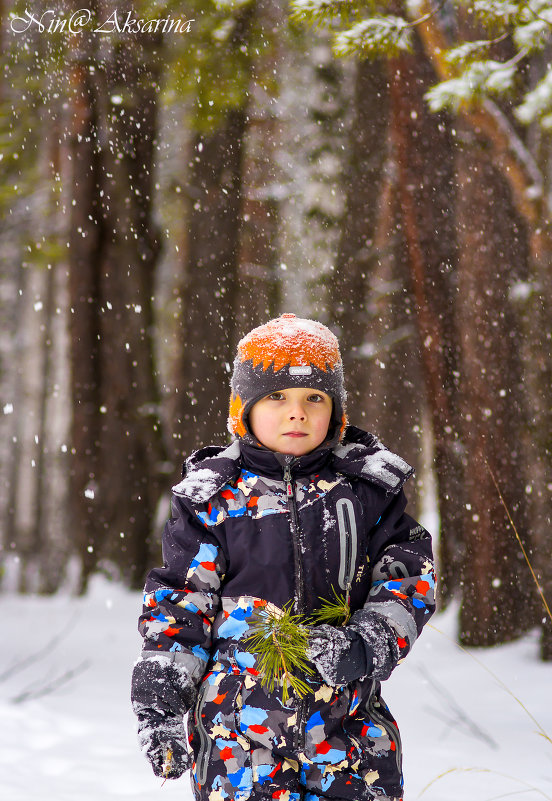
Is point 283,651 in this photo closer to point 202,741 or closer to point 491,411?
point 202,741

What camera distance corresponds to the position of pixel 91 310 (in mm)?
7180

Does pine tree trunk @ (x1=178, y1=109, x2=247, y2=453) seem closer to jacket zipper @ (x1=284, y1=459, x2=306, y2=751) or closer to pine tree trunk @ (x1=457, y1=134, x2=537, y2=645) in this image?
pine tree trunk @ (x1=457, y1=134, x2=537, y2=645)

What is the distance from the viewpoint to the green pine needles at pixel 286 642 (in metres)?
1.91

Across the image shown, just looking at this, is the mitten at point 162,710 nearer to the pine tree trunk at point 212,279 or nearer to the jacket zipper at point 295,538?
the jacket zipper at point 295,538

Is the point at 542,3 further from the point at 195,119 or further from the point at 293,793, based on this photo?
the point at 195,119

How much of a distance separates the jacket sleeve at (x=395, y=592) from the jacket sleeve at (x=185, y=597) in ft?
1.31

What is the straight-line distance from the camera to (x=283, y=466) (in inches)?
86.6

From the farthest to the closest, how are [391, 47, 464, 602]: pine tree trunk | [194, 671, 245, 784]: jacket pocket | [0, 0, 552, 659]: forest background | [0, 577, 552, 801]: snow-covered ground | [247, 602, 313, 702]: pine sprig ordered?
1. [391, 47, 464, 602]: pine tree trunk
2. [0, 0, 552, 659]: forest background
3. [0, 577, 552, 801]: snow-covered ground
4. [194, 671, 245, 784]: jacket pocket
5. [247, 602, 313, 702]: pine sprig

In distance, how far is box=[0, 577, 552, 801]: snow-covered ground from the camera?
11.8 feet

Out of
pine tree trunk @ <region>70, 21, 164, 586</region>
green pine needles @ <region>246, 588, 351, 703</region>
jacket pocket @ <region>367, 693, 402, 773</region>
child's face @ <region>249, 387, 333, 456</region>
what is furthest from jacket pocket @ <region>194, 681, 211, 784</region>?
pine tree trunk @ <region>70, 21, 164, 586</region>

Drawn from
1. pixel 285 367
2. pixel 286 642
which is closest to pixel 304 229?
pixel 285 367

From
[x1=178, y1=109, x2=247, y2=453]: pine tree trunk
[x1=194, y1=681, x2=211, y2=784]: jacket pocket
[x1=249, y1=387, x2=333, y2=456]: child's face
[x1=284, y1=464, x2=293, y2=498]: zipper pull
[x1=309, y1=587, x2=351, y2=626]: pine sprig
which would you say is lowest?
[x1=194, y1=681, x2=211, y2=784]: jacket pocket

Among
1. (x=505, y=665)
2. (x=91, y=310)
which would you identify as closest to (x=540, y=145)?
(x=505, y=665)

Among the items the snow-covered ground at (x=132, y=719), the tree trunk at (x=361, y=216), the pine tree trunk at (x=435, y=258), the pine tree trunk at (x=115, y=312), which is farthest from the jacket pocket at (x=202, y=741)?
the tree trunk at (x=361, y=216)
